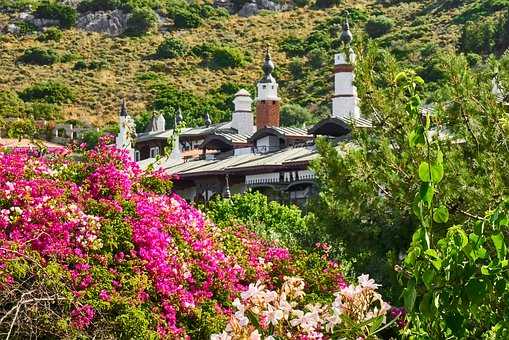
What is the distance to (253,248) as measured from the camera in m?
9.95

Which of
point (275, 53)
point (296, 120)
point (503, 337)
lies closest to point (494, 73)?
point (503, 337)

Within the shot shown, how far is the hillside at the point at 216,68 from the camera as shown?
7538 centimetres

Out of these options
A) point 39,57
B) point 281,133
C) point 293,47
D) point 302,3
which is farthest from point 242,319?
point 302,3

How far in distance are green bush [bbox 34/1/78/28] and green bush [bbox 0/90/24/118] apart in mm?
23175

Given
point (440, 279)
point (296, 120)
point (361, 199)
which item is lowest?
point (296, 120)

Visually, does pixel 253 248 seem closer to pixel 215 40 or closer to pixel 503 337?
pixel 503 337

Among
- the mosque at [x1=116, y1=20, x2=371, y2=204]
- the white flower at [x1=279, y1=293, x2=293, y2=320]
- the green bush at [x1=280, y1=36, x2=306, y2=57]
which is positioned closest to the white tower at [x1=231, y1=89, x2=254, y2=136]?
the mosque at [x1=116, y1=20, x2=371, y2=204]

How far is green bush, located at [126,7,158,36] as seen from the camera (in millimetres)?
94875

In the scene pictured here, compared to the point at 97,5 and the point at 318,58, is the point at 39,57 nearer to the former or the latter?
the point at 97,5

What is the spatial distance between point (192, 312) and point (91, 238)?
1.09 meters

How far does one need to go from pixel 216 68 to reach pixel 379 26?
15.3m

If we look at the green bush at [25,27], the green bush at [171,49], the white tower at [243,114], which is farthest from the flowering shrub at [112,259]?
the green bush at [25,27]

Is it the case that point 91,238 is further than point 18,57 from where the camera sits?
No

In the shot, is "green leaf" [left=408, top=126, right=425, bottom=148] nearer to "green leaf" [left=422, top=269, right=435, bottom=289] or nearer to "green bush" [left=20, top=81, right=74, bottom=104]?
"green leaf" [left=422, top=269, right=435, bottom=289]
